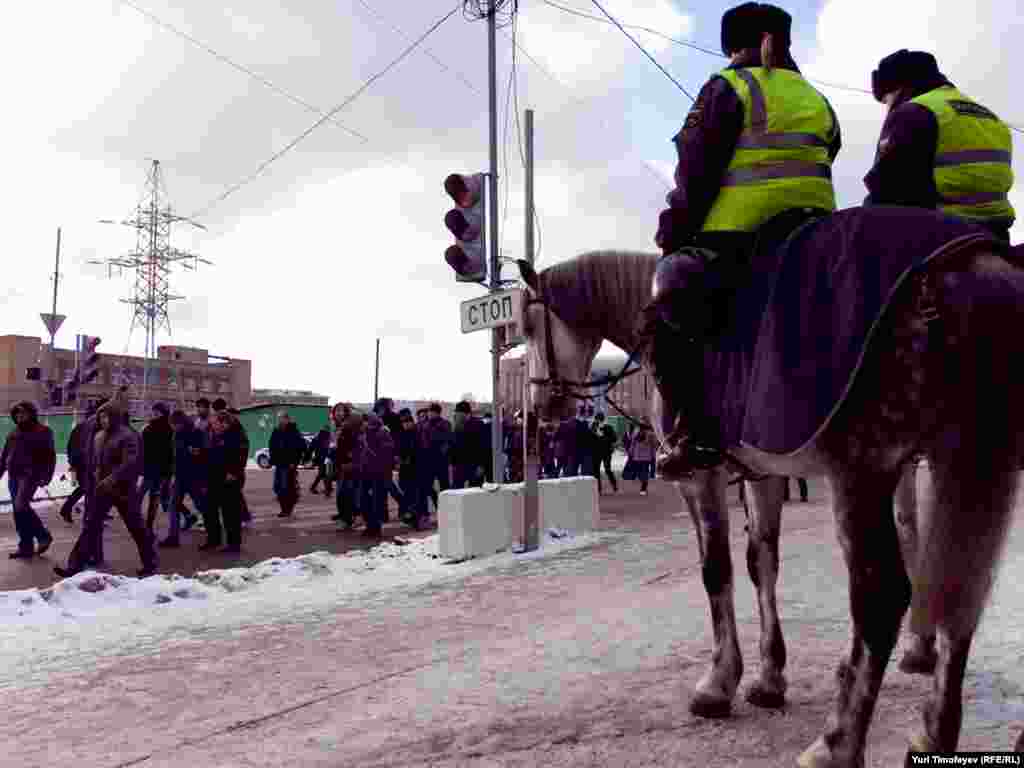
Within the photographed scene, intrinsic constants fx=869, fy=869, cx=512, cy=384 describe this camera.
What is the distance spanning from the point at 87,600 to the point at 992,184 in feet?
24.5

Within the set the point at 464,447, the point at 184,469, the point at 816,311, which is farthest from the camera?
the point at 464,447

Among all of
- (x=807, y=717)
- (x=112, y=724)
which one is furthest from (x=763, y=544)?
(x=112, y=724)

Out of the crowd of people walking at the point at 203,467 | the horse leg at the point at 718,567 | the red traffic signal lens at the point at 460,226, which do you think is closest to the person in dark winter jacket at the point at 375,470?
the crowd of people walking at the point at 203,467

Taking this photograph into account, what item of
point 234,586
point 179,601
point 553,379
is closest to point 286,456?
point 234,586

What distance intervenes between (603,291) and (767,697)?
86.3 inches

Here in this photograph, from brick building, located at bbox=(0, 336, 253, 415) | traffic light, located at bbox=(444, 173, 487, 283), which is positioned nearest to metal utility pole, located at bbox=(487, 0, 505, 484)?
traffic light, located at bbox=(444, 173, 487, 283)

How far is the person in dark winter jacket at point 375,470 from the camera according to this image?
1292 centimetres

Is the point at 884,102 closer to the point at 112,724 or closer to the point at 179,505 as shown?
the point at 112,724

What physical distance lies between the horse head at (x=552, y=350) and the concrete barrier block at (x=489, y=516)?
212 inches

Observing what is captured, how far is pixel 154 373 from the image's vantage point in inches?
2995

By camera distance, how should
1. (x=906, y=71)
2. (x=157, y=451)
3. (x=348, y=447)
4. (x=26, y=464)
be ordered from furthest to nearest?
(x=348, y=447), (x=157, y=451), (x=26, y=464), (x=906, y=71)

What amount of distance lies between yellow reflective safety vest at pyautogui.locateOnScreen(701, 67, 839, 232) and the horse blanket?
1.13 feet

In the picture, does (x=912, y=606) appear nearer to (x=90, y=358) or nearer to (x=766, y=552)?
(x=766, y=552)

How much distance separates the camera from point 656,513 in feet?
50.3
